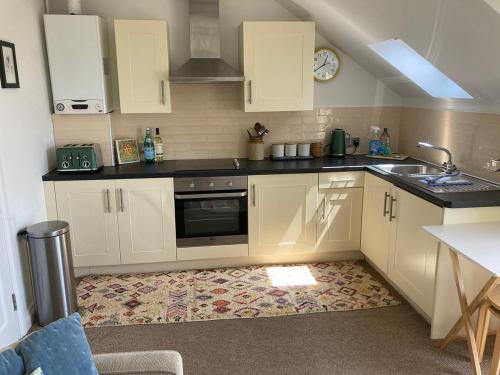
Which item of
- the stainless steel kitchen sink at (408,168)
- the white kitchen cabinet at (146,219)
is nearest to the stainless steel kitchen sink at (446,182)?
the stainless steel kitchen sink at (408,168)

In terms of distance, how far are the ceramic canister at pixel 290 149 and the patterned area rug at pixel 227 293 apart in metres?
1.04

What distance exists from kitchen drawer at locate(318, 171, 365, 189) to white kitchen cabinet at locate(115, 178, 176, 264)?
128 cm

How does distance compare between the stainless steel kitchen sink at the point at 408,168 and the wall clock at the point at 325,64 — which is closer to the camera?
the stainless steel kitchen sink at the point at 408,168

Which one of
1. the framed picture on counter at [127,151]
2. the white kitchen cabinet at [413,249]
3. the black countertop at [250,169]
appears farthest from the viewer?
the framed picture on counter at [127,151]

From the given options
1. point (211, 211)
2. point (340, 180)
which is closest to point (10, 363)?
point (211, 211)

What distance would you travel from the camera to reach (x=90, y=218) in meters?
3.44

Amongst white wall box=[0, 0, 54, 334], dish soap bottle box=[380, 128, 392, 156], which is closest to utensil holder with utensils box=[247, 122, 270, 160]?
dish soap bottle box=[380, 128, 392, 156]

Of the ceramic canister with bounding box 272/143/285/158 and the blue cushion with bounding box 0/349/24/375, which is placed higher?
the ceramic canister with bounding box 272/143/285/158

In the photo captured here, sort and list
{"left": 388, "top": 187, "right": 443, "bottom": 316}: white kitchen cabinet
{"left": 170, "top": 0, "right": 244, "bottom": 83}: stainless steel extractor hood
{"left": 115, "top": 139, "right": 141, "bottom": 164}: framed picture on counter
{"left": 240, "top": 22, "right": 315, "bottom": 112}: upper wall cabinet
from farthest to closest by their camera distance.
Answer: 1. {"left": 115, "top": 139, "right": 141, "bottom": 164}: framed picture on counter
2. {"left": 240, "top": 22, "right": 315, "bottom": 112}: upper wall cabinet
3. {"left": 170, "top": 0, "right": 244, "bottom": 83}: stainless steel extractor hood
4. {"left": 388, "top": 187, "right": 443, "bottom": 316}: white kitchen cabinet

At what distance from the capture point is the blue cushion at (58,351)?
125 centimetres

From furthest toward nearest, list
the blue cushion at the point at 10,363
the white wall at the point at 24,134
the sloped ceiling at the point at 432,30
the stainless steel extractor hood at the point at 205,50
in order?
the stainless steel extractor hood at the point at 205,50
the white wall at the point at 24,134
the sloped ceiling at the point at 432,30
the blue cushion at the point at 10,363

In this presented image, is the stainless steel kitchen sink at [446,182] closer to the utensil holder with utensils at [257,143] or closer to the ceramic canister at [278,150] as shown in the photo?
the ceramic canister at [278,150]

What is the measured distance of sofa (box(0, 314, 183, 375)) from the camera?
4.04 ft

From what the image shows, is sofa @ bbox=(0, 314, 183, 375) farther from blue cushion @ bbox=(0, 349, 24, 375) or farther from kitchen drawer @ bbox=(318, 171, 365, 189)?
kitchen drawer @ bbox=(318, 171, 365, 189)
